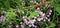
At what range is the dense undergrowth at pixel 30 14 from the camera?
1987 mm

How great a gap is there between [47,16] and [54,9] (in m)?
0.14

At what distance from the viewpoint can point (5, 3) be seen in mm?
2115

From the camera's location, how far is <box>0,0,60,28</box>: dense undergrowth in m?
1.99

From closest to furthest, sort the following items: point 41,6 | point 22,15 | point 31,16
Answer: point 31,16
point 22,15
point 41,6

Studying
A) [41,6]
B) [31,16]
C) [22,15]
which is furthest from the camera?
[41,6]

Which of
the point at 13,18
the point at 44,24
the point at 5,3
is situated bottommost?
the point at 44,24

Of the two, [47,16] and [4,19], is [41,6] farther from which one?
[4,19]

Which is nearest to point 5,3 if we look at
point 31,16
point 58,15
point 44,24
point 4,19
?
point 4,19

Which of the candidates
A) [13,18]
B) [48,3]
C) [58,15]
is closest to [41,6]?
[48,3]

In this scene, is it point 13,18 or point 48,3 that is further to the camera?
point 48,3

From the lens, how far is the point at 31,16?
195 cm

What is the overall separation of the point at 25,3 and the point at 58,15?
487mm

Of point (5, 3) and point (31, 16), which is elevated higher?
point (5, 3)

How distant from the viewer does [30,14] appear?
6.70ft
